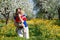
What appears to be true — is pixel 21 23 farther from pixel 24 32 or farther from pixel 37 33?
pixel 37 33

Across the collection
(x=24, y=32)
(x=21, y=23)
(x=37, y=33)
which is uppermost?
(x=21, y=23)

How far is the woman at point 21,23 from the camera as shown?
482 inches

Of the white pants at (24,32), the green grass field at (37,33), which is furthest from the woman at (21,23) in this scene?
the green grass field at (37,33)

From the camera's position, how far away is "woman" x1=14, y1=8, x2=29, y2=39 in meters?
12.2

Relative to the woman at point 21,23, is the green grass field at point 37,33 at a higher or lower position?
lower

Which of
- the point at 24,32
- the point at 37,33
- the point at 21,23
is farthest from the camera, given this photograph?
the point at 37,33

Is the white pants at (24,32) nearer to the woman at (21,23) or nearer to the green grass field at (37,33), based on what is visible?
the woman at (21,23)

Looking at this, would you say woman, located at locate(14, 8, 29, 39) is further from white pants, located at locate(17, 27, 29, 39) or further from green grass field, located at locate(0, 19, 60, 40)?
green grass field, located at locate(0, 19, 60, 40)

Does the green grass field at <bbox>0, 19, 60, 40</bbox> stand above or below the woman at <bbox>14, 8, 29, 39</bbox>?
below

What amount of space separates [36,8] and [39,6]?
851 mm

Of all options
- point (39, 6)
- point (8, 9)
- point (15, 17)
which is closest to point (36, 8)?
point (39, 6)

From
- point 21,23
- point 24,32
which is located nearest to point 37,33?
point 24,32

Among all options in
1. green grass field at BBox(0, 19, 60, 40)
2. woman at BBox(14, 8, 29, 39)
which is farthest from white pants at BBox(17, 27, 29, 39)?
green grass field at BBox(0, 19, 60, 40)

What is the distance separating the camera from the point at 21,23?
40.1 ft
